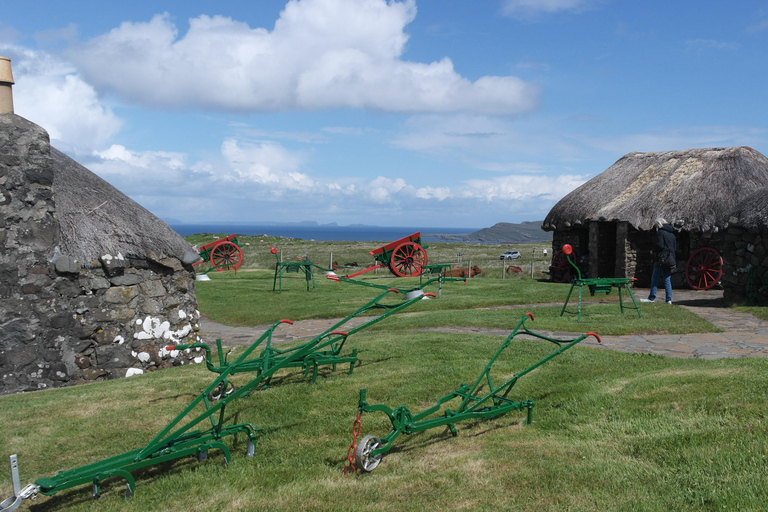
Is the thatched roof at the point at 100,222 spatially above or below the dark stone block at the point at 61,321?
above

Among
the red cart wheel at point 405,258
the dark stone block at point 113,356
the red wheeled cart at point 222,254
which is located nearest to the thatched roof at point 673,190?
the red cart wheel at point 405,258

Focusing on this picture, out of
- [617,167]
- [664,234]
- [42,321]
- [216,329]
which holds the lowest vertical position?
[216,329]

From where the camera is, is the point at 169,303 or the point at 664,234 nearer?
the point at 169,303

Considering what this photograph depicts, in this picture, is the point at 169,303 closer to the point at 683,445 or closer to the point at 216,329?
the point at 216,329

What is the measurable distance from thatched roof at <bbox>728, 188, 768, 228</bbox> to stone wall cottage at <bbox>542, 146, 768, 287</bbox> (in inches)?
164

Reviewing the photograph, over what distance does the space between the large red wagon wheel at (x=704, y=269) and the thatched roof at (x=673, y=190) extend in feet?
2.68

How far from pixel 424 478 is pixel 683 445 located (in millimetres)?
2030

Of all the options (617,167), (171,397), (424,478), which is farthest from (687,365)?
(617,167)

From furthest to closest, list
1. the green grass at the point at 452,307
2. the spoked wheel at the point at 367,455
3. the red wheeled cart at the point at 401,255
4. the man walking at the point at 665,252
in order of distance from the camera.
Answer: the red wheeled cart at the point at 401,255 < the man walking at the point at 665,252 < the green grass at the point at 452,307 < the spoked wheel at the point at 367,455

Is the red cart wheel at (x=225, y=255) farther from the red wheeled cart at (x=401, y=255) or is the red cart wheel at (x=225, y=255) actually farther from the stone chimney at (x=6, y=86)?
the stone chimney at (x=6, y=86)

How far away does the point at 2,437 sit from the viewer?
18.7 ft

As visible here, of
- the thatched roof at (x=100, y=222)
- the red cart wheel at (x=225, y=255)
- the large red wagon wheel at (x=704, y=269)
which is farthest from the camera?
the red cart wheel at (x=225, y=255)

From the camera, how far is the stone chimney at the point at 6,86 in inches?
326

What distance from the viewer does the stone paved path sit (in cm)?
831
